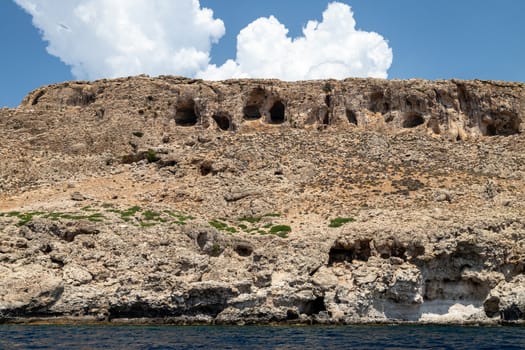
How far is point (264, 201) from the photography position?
152 feet

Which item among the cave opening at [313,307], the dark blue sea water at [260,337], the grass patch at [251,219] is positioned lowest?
the dark blue sea water at [260,337]

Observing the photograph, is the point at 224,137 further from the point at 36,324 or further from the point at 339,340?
the point at 339,340

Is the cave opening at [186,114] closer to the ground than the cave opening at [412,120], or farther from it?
farther from it

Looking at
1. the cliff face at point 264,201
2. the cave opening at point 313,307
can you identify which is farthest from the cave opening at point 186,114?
the cave opening at point 313,307

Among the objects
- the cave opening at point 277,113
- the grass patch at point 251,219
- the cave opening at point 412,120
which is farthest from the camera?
the cave opening at point 277,113

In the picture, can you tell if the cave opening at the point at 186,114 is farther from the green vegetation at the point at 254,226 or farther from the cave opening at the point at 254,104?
the green vegetation at the point at 254,226

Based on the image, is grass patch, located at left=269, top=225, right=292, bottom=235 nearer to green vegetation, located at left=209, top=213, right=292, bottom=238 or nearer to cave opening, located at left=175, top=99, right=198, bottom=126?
green vegetation, located at left=209, top=213, right=292, bottom=238

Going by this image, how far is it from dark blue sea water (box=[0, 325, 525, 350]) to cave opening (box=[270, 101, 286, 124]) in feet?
95.4

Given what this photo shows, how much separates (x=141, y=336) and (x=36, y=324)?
8488mm

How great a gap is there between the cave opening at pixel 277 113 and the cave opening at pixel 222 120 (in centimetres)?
405

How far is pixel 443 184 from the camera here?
4659 centimetres

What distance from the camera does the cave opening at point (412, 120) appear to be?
55987 mm

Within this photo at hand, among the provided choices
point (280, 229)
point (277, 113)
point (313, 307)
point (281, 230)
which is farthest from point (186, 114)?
point (313, 307)

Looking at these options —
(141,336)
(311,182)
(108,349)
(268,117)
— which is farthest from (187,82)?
(108,349)
